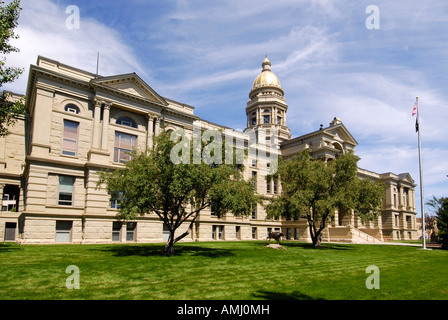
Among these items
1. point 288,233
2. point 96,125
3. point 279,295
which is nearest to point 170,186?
point 279,295

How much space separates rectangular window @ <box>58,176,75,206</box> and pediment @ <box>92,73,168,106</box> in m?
10.7

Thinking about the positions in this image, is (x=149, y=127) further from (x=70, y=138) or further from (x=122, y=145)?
(x=70, y=138)

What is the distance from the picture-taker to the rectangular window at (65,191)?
106 feet

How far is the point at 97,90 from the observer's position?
35.1 m

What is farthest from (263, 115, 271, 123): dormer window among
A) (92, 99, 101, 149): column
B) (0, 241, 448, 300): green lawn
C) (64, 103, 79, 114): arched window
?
(0, 241, 448, 300): green lawn

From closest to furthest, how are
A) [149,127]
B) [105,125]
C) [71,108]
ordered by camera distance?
[71,108] → [105,125] → [149,127]

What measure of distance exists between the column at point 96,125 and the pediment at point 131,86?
226 centimetres

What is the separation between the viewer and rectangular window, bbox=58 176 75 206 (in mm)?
32344

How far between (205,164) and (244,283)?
1013 cm

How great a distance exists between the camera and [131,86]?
37.8 metres

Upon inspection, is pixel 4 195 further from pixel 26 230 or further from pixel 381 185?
pixel 381 185

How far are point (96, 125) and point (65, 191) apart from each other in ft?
25.1

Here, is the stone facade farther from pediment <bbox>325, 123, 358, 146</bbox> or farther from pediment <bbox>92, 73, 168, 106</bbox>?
pediment <bbox>325, 123, 358, 146</bbox>
